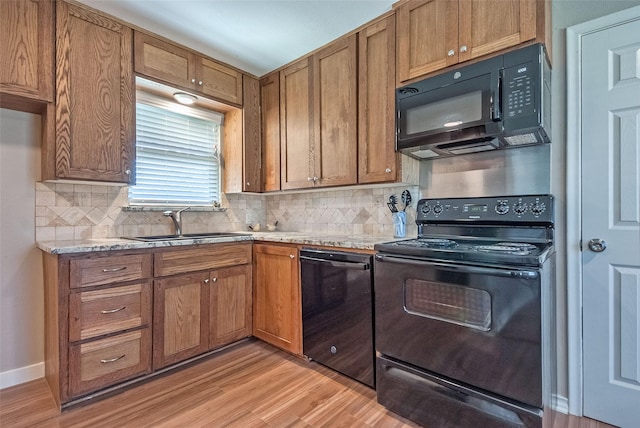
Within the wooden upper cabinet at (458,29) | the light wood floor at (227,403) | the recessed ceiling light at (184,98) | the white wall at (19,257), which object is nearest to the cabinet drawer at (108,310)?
the light wood floor at (227,403)

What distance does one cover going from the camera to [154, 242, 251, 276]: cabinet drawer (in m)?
2.09

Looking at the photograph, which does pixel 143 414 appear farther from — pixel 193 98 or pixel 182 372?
pixel 193 98

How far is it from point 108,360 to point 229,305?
813 mm

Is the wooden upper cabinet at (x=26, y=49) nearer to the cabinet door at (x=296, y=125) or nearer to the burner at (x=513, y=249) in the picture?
the cabinet door at (x=296, y=125)

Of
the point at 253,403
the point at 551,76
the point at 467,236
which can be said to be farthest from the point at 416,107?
the point at 253,403

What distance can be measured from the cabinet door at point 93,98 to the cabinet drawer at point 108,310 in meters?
0.76

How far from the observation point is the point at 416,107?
1.92 meters

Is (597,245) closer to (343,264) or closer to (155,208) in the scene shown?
(343,264)

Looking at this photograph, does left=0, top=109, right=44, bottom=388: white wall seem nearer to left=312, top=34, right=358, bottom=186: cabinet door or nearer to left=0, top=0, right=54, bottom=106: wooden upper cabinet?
left=0, top=0, right=54, bottom=106: wooden upper cabinet

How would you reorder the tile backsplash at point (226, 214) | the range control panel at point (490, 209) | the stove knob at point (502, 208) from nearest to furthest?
the range control panel at point (490, 209)
the stove knob at point (502, 208)
the tile backsplash at point (226, 214)

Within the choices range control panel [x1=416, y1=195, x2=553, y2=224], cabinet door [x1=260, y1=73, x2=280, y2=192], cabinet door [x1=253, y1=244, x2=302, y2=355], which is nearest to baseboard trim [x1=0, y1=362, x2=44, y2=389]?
cabinet door [x1=253, y1=244, x2=302, y2=355]

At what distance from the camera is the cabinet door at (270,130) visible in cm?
291

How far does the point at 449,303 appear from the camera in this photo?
1.50m

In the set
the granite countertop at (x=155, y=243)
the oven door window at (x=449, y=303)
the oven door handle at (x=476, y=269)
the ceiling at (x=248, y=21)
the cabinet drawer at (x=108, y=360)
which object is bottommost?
the cabinet drawer at (x=108, y=360)
